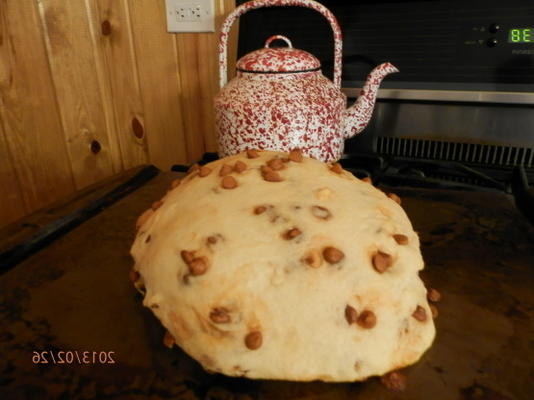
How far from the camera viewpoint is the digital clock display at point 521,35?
3.06 feet

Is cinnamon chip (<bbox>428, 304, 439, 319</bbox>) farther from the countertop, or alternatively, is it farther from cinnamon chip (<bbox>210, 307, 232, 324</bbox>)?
cinnamon chip (<bbox>210, 307, 232, 324</bbox>)

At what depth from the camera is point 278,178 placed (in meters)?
0.58

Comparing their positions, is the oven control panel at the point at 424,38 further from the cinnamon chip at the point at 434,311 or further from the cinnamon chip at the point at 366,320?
the cinnamon chip at the point at 366,320

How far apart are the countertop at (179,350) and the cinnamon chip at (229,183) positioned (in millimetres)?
206

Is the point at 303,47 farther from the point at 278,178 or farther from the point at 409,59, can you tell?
the point at 278,178

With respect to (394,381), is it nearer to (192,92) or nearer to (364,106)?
(364,106)

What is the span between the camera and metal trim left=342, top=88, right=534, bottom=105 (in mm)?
969

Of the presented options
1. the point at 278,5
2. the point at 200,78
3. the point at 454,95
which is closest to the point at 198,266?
the point at 278,5

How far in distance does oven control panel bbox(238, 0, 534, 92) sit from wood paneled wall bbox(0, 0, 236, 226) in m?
0.22

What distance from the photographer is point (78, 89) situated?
4.40 feet

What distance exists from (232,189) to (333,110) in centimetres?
41

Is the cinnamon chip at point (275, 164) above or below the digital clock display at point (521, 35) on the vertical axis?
below

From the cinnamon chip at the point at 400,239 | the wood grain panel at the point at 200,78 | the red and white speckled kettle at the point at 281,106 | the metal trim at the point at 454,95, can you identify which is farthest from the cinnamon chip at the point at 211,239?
the wood grain panel at the point at 200,78

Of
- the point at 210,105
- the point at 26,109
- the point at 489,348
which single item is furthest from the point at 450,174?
the point at 26,109
